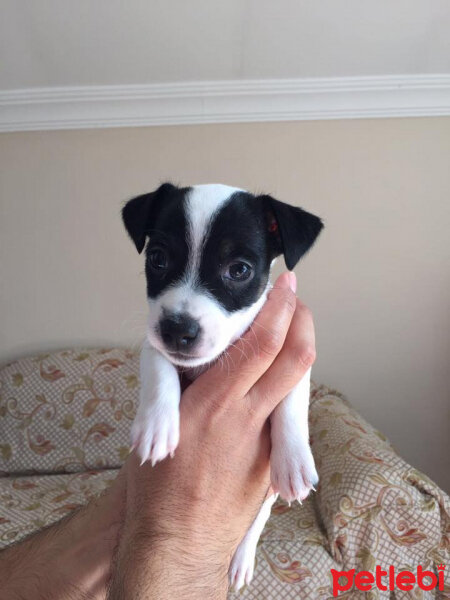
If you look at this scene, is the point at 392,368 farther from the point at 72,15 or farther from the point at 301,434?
the point at 72,15

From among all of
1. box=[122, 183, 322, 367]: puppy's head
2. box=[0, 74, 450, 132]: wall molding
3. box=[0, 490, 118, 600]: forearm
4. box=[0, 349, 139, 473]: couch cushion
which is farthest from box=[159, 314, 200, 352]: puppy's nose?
box=[0, 74, 450, 132]: wall molding

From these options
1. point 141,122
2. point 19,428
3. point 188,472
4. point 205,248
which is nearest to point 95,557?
point 188,472

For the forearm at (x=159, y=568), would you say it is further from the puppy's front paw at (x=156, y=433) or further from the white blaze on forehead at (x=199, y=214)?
the white blaze on forehead at (x=199, y=214)

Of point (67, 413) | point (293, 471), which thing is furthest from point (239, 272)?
point (67, 413)

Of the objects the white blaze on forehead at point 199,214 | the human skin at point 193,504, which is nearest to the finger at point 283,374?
the human skin at point 193,504

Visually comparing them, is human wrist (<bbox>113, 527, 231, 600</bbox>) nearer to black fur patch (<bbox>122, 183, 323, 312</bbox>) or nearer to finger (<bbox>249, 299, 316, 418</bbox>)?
finger (<bbox>249, 299, 316, 418</bbox>)
